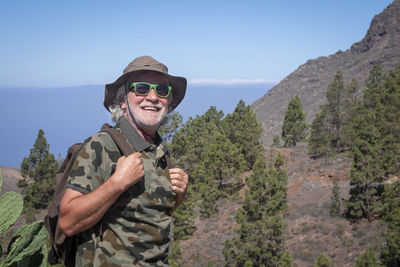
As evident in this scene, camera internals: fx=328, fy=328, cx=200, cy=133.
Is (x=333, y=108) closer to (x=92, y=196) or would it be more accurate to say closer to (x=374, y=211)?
(x=374, y=211)

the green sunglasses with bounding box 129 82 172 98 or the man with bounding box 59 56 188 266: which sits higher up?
the green sunglasses with bounding box 129 82 172 98

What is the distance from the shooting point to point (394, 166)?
58.1 ft

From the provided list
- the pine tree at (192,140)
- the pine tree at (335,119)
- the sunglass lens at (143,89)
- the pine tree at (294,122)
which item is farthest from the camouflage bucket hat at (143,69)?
the pine tree at (294,122)

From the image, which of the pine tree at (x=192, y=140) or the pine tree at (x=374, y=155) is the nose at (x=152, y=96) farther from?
the pine tree at (x=192, y=140)

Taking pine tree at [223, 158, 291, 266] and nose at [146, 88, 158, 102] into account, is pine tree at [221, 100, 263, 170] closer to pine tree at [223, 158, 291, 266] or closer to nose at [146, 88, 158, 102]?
pine tree at [223, 158, 291, 266]

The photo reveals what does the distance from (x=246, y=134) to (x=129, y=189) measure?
30.2 meters

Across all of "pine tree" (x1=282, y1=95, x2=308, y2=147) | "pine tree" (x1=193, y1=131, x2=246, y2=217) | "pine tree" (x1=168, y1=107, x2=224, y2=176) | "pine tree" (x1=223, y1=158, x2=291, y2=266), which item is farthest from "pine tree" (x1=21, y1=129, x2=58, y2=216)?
"pine tree" (x1=282, y1=95, x2=308, y2=147)

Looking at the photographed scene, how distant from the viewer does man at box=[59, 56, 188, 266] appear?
1.76 metres

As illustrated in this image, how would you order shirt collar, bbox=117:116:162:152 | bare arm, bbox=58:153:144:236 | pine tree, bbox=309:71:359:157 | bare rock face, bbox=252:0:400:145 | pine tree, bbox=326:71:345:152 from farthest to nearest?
bare rock face, bbox=252:0:400:145, pine tree, bbox=326:71:345:152, pine tree, bbox=309:71:359:157, shirt collar, bbox=117:116:162:152, bare arm, bbox=58:153:144:236

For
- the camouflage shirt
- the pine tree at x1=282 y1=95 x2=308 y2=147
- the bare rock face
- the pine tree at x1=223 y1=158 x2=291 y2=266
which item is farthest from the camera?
the bare rock face

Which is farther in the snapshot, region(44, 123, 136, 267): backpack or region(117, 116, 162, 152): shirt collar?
region(117, 116, 162, 152): shirt collar

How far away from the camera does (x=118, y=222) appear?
1.91m

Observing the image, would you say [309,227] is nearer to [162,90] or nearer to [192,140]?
[192,140]

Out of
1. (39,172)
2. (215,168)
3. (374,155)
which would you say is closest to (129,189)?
(374,155)
